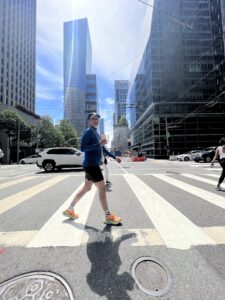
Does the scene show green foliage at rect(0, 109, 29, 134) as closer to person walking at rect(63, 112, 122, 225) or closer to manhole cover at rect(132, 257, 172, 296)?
person walking at rect(63, 112, 122, 225)

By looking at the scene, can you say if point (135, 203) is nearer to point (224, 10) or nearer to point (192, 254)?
point (192, 254)

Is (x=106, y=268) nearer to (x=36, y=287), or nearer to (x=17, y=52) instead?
(x=36, y=287)

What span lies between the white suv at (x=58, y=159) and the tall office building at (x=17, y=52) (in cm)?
5279

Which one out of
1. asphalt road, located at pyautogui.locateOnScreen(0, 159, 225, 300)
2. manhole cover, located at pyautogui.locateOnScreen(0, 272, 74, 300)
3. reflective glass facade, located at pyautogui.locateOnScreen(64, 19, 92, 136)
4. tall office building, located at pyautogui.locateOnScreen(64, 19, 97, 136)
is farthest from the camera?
tall office building, located at pyautogui.locateOnScreen(64, 19, 97, 136)

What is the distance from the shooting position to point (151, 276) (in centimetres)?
215

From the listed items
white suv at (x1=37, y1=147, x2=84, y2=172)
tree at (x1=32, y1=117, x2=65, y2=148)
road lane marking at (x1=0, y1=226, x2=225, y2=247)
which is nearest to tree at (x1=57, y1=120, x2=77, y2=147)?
tree at (x1=32, y1=117, x2=65, y2=148)

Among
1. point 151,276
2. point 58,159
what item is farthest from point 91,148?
point 58,159

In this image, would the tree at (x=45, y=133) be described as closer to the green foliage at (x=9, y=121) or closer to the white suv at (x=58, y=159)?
the green foliage at (x=9, y=121)

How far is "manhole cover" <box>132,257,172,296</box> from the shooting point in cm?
195

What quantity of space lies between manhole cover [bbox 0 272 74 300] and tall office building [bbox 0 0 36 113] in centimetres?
6681

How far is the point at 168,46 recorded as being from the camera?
149 feet

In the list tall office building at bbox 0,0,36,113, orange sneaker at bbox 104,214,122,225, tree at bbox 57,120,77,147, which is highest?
tall office building at bbox 0,0,36,113

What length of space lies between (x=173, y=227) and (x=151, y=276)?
4.55ft

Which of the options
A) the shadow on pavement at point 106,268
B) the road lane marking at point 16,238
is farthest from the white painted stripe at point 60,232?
the shadow on pavement at point 106,268
